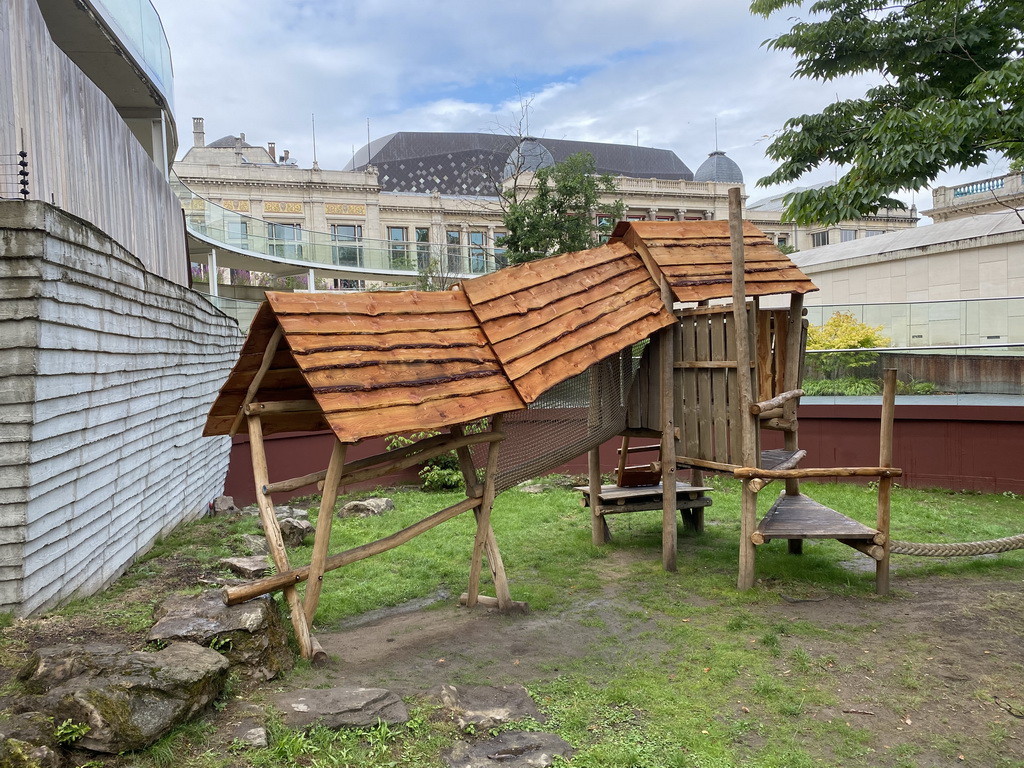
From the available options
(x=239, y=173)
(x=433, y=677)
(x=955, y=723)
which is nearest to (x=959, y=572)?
(x=955, y=723)

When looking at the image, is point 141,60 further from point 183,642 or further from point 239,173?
point 239,173

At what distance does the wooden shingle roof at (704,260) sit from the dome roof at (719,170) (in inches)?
2493

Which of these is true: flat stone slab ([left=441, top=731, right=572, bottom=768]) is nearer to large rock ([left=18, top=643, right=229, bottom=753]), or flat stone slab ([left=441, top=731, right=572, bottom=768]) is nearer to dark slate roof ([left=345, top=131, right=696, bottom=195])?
large rock ([left=18, top=643, right=229, bottom=753])

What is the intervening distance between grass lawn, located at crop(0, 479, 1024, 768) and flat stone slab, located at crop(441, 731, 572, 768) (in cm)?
10

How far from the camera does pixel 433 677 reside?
17.2ft

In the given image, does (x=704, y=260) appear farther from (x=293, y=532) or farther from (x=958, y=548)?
(x=293, y=532)

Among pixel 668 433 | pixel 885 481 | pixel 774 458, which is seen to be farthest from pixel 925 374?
pixel 668 433

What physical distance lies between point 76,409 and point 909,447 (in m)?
12.1

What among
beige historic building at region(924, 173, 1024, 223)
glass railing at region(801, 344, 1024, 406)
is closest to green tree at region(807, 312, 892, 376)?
glass railing at region(801, 344, 1024, 406)

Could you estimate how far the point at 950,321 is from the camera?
1352 cm

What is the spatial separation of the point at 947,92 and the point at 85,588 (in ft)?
40.5

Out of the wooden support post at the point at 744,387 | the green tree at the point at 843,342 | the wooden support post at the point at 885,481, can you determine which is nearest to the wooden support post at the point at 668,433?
the wooden support post at the point at 744,387

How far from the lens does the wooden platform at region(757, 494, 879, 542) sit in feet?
23.3

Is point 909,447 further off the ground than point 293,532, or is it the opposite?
point 909,447
